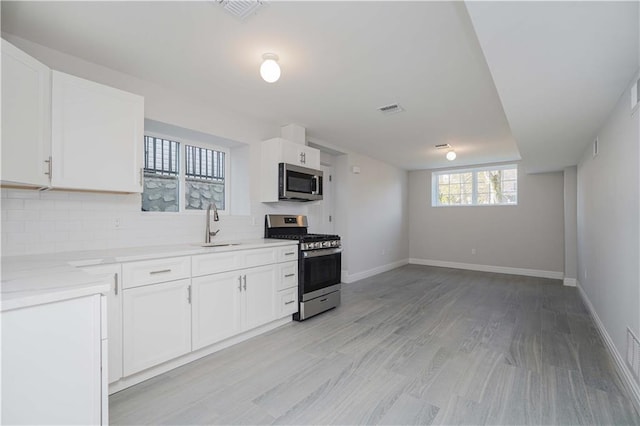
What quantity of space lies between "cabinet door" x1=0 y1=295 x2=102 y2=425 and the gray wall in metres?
3.09

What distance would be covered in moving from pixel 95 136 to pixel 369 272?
492cm

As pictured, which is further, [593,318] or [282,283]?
[593,318]

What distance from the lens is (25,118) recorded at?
5.72 feet

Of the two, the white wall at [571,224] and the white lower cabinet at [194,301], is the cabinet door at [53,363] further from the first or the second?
the white wall at [571,224]

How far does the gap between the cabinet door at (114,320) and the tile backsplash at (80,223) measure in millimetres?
551

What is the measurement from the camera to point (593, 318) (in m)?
3.43

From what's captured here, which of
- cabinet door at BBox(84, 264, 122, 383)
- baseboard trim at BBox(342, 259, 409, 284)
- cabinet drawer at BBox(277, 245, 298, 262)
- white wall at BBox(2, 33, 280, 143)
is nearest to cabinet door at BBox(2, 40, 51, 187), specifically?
white wall at BBox(2, 33, 280, 143)

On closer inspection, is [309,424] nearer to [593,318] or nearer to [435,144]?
[593,318]

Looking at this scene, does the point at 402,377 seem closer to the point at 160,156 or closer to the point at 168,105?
the point at 160,156

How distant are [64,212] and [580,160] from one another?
20.7ft

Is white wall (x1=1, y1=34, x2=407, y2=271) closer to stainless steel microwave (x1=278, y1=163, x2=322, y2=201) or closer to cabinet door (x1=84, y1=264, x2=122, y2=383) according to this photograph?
stainless steel microwave (x1=278, y1=163, x2=322, y2=201)

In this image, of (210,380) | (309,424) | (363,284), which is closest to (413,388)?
(309,424)

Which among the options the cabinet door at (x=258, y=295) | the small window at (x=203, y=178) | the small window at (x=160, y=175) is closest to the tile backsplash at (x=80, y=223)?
the small window at (x=160, y=175)

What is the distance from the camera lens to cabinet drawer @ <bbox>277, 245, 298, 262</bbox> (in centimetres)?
320
